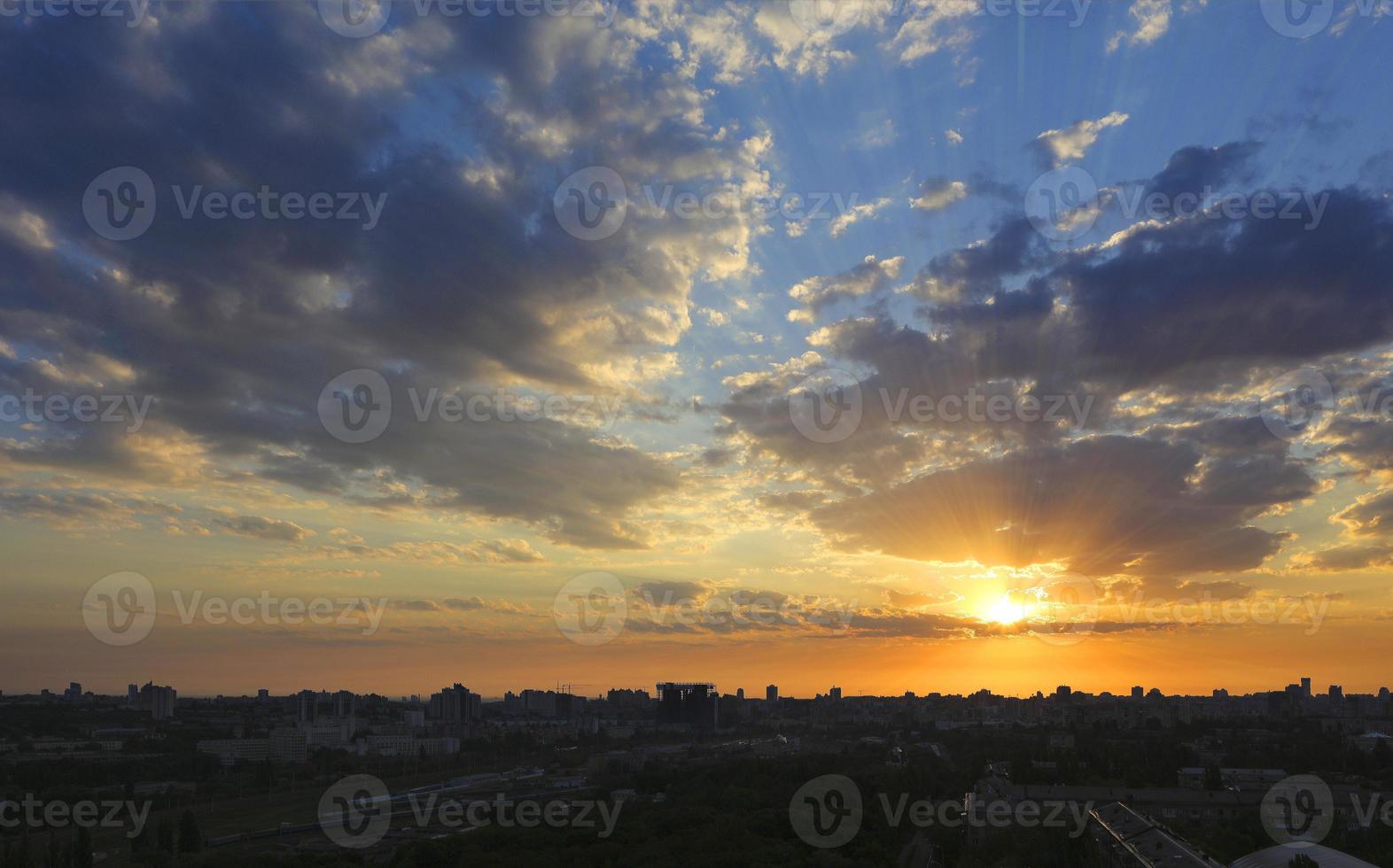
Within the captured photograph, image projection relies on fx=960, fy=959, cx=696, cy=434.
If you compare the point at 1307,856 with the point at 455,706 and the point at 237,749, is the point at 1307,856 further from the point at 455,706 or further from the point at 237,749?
the point at 455,706

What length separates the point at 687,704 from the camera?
5192 inches

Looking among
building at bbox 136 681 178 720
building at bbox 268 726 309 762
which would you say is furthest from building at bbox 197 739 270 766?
building at bbox 136 681 178 720

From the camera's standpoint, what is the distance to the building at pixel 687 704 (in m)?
131

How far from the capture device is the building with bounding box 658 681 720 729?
131250 mm

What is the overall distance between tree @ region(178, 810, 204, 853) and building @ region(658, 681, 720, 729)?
98.7 meters

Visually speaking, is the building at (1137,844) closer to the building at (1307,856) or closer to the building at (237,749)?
the building at (1307,856)

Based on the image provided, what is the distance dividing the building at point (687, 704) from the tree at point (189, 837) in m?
98.7

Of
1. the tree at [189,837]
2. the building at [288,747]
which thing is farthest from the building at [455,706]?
the tree at [189,837]

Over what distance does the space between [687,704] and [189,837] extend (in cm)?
10081

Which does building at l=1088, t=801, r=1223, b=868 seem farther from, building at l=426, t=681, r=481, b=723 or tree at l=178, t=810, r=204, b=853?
building at l=426, t=681, r=481, b=723

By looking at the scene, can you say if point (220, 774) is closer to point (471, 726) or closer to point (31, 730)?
point (31, 730)

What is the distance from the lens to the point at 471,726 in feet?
391

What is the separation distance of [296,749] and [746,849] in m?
60.1

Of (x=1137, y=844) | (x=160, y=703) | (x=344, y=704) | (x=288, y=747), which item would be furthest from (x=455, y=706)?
(x=1137, y=844)
